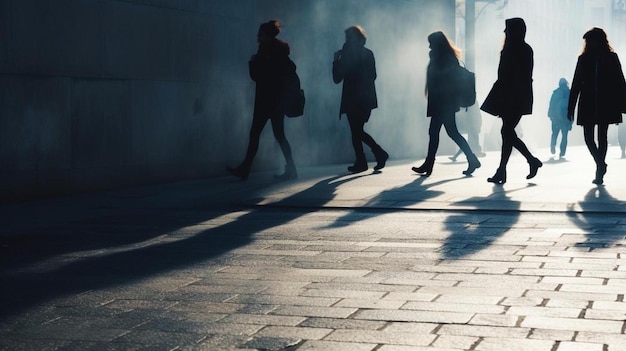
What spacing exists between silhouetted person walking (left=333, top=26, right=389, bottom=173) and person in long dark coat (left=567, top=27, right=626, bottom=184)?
2.93 m

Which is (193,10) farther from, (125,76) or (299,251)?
(299,251)

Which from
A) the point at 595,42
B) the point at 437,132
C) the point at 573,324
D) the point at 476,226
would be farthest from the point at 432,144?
the point at 573,324

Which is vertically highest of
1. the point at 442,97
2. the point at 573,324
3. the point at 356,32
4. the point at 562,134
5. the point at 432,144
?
the point at 356,32

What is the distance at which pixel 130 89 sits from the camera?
1295cm

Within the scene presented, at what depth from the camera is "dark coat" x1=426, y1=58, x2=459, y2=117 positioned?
Result: 1407 centimetres

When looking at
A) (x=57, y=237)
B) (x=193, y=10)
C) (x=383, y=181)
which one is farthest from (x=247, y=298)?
(x=193, y=10)

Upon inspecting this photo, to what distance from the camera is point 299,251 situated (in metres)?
7.24

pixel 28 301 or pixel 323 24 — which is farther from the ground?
pixel 323 24

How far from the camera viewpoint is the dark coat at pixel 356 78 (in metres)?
14.7

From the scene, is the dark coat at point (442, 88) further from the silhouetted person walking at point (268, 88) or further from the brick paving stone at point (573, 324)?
the brick paving stone at point (573, 324)

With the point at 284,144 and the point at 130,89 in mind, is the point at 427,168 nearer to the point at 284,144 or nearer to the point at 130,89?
the point at 284,144

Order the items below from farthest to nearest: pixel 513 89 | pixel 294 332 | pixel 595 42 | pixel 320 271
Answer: pixel 513 89, pixel 595 42, pixel 320 271, pixel 294 332

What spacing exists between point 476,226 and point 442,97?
226 inches

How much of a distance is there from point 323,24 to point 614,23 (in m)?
64.5
